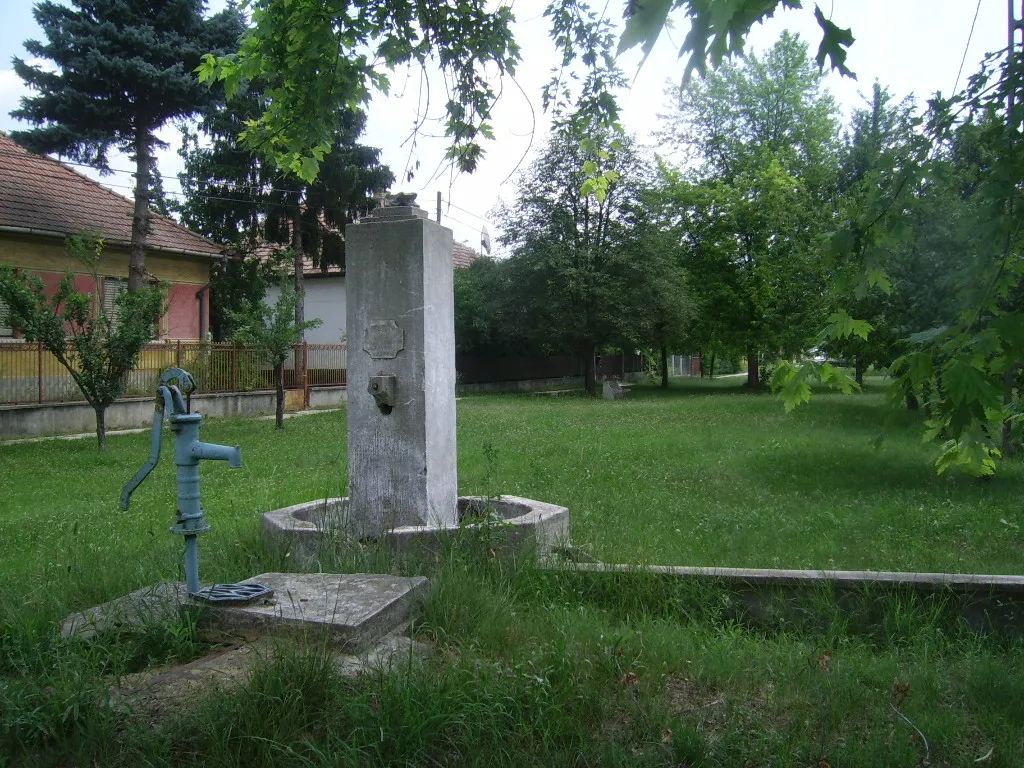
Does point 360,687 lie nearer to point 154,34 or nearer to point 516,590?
point 516,590

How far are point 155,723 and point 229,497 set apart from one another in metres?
7.23

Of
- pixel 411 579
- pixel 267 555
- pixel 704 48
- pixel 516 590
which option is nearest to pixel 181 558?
pixel 267 555

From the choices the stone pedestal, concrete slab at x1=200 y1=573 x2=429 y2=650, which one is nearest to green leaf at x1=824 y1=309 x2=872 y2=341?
concrete slab at x1=200 y1=573 x2=429 y2=650

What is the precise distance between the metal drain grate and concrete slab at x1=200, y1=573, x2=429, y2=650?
37mm

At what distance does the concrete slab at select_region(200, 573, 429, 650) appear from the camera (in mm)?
3664

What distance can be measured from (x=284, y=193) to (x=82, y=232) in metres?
9.57

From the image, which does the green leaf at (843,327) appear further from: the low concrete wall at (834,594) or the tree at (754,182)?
the tree at (754,182)

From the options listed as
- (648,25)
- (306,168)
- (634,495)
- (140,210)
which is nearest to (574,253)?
(140,210)

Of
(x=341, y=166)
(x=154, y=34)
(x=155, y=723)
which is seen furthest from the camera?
(x=341, y=166)

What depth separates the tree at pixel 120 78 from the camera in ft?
61.6

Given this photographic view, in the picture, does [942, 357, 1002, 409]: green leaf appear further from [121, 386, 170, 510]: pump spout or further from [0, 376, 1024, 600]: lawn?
[121, 386, 170, 510]: pump spout

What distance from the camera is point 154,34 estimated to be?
768 inches

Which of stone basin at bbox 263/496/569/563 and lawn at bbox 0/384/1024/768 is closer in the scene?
lawn at bbox 0/384/1024/768

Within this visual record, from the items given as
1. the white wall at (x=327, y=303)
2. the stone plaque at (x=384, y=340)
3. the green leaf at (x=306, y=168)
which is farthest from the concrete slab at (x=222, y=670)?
the white wall at (x=327, y=303)
